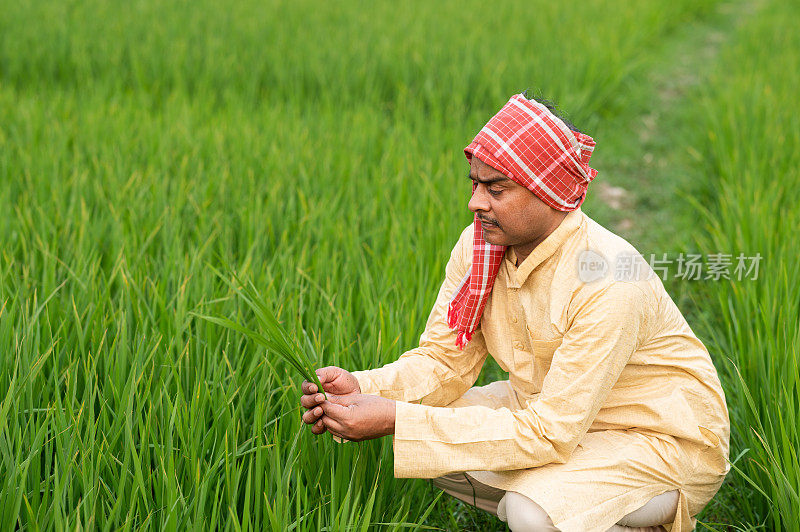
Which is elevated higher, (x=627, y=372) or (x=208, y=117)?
(x=627, y=372)

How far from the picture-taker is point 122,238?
2490mm

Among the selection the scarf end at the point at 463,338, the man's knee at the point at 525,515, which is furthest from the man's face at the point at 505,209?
the man's knee at the point at 525,515

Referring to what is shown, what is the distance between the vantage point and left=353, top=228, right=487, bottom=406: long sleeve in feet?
5.34

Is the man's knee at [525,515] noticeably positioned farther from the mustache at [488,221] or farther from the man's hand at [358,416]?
the mustache at [488,221]

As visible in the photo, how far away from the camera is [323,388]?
1502 mm

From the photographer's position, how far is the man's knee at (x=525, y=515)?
1.39 meters

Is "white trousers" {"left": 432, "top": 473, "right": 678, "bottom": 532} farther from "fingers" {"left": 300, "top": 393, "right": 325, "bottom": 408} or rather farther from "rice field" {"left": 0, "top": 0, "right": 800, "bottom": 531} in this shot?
"fingers" {"left": 300, "top": 393, "right": 325, "bottom": 408}

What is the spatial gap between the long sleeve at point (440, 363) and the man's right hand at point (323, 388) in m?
0.08

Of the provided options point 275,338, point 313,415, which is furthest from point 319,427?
point 275,338

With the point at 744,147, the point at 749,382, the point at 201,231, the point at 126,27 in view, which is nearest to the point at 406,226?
the point at 201,231

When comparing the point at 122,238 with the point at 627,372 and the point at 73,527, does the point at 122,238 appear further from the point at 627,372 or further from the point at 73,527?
the point at 627,372

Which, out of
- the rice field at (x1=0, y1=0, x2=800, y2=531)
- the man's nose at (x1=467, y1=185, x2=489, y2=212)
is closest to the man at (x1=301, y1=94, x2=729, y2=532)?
the man's nose at (x1=467, y1=185, x2=489, y2=212)

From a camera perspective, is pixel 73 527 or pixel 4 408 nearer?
pixel 73 527

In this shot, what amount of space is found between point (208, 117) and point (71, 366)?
107 inches
